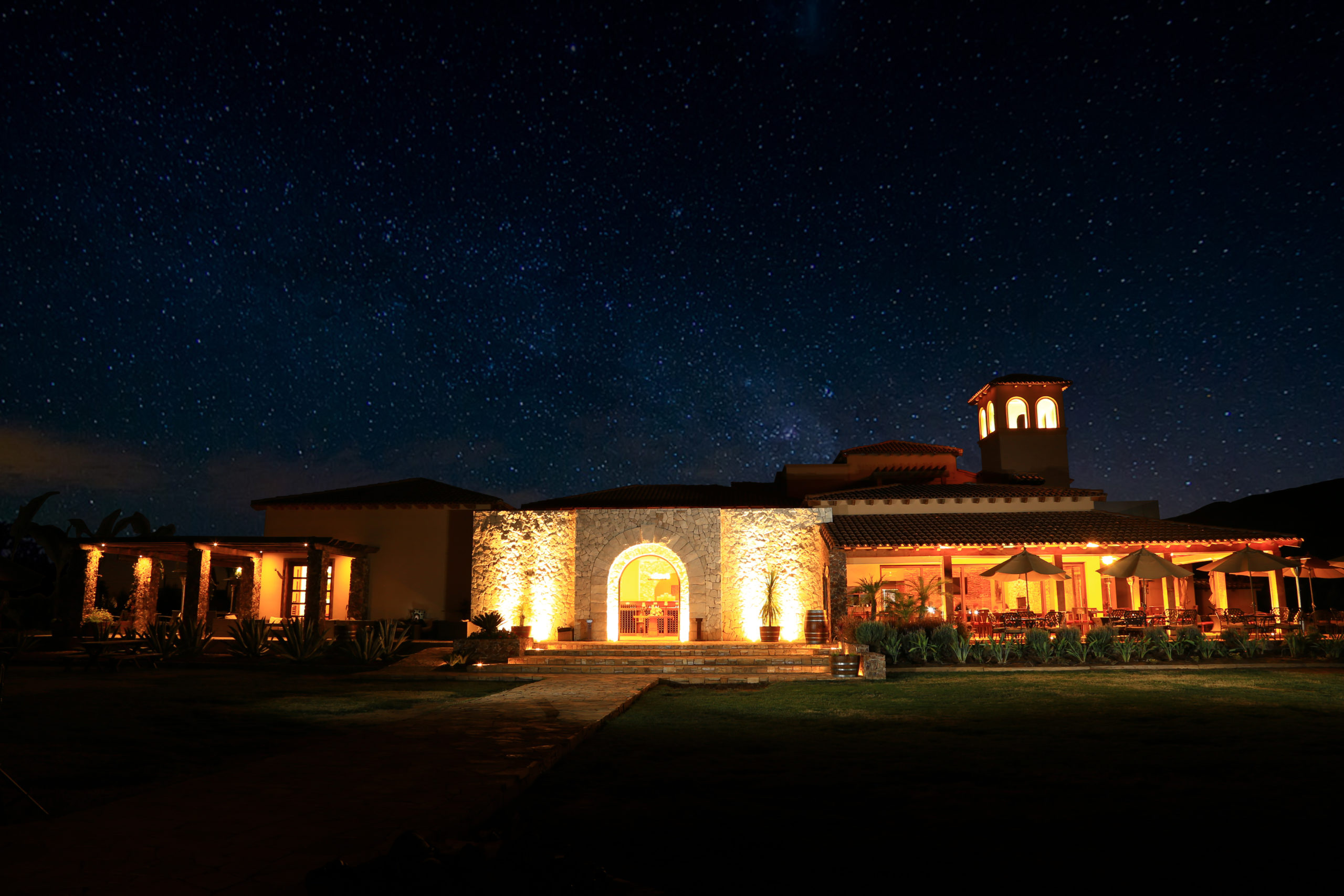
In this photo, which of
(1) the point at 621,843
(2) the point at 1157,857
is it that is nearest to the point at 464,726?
(1) the point at 621,843

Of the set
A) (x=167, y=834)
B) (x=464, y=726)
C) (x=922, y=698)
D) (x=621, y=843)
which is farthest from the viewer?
(x=922, y=698)

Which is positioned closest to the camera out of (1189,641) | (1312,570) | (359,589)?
(1189,641)

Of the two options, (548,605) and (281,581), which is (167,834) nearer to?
(548,605)

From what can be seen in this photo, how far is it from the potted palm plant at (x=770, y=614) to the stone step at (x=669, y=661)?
1.88m

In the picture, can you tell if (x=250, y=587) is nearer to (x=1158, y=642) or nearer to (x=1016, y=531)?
(x=1016, y=531)

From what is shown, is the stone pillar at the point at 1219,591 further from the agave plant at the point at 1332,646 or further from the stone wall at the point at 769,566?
the stone wall at the point at 769,566

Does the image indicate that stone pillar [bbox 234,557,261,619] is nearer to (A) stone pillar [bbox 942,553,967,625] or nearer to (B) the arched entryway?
(B) the arched entryway

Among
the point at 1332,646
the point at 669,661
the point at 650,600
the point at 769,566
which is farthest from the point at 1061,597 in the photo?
the point at 669,661

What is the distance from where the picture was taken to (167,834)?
426 centimetres

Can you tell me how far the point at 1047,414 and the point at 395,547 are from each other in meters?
23.8

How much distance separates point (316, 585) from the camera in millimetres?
19422

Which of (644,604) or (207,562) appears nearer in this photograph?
(644,604)

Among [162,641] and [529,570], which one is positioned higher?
[529,570]

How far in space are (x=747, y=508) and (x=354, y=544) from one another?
10.1 m
